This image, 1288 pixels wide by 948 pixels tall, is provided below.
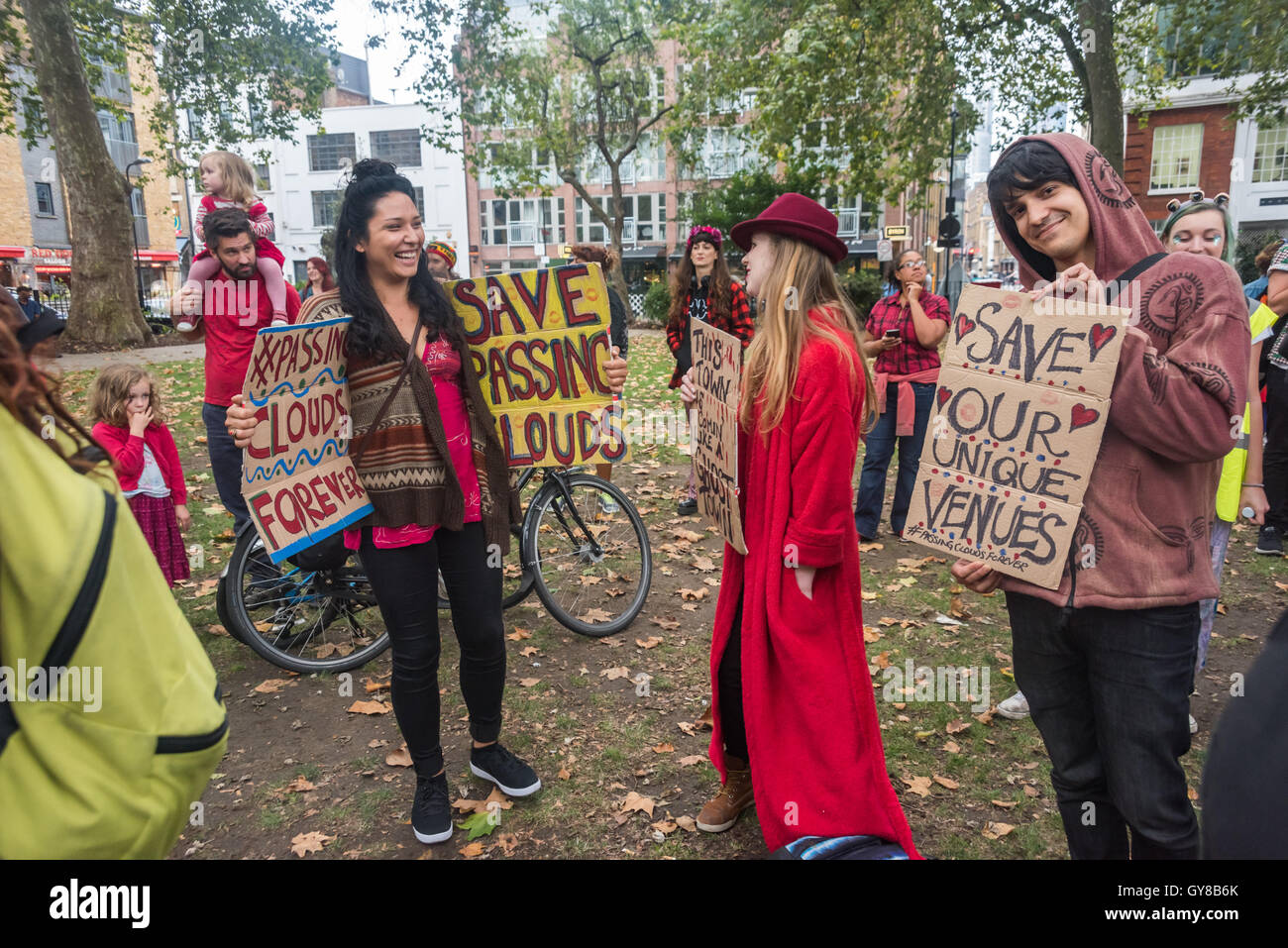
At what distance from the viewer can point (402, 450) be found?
2807 mm

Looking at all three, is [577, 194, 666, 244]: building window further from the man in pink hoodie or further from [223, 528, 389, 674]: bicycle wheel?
the man in pink hoodie

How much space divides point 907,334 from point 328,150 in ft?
203

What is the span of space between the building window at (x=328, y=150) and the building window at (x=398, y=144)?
1795 millimetres

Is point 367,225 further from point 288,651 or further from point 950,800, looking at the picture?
point 950,800

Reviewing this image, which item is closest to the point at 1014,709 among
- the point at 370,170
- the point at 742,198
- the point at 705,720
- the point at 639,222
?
the point at 705,720

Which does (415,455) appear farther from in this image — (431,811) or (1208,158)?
(1208,158)

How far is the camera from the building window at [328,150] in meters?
57.3

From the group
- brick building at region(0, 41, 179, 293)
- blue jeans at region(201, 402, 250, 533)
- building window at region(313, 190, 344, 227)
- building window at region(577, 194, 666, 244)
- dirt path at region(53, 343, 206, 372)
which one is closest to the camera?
blue jeans at region(201, 402, 250, 533)

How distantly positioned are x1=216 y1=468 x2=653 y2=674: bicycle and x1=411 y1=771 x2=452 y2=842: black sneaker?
156cm

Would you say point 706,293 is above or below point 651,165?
below

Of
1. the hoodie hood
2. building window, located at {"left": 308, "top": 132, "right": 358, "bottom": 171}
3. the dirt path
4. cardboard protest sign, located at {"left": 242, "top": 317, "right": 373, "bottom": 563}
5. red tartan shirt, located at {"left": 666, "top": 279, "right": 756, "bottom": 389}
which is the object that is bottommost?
the dirt path

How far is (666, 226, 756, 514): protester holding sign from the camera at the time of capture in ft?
21.7

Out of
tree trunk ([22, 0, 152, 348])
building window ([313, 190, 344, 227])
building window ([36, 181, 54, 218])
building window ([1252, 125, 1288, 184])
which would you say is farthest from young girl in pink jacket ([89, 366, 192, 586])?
building window ([313, 190, 344, 227])

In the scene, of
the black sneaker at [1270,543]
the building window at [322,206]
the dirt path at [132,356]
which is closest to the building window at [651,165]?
the building window at [322,206]
